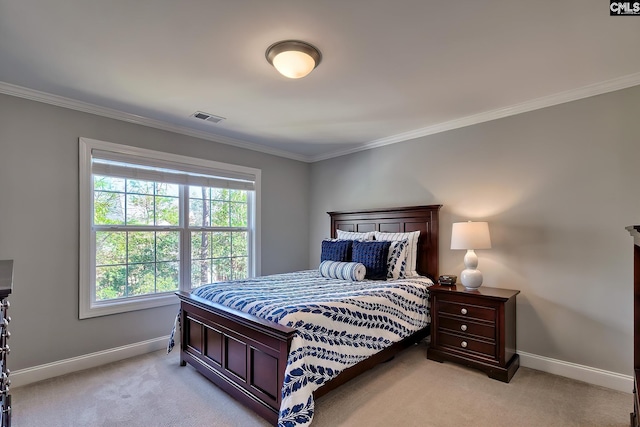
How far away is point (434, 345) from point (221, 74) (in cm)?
305

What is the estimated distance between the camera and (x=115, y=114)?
3.17m

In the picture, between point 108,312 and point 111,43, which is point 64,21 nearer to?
point 111,43

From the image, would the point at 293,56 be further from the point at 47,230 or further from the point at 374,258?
the point at 47,230

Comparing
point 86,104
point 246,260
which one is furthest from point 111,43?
point 246,260

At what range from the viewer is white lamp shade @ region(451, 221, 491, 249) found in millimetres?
2943

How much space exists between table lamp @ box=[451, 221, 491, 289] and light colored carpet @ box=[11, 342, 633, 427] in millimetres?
813

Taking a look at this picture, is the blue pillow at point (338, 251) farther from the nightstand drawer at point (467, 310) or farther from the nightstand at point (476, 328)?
the nightstand drawer at point (467, 310)

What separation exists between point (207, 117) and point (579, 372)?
415 cm

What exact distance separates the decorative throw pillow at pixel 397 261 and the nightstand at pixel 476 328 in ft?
1.23

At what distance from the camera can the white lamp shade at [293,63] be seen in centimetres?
206

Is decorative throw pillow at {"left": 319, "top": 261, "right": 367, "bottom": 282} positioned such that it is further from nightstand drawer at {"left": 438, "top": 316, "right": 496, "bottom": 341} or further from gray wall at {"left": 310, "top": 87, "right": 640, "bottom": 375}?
gray wall at {"left": 310, "top": 87, "right": 640, "bottom": 375}

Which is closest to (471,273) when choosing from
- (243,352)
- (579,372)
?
(579,372)

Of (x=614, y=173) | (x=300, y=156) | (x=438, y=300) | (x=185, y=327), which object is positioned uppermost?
(x=300, y=156)

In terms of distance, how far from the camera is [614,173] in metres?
2.60
